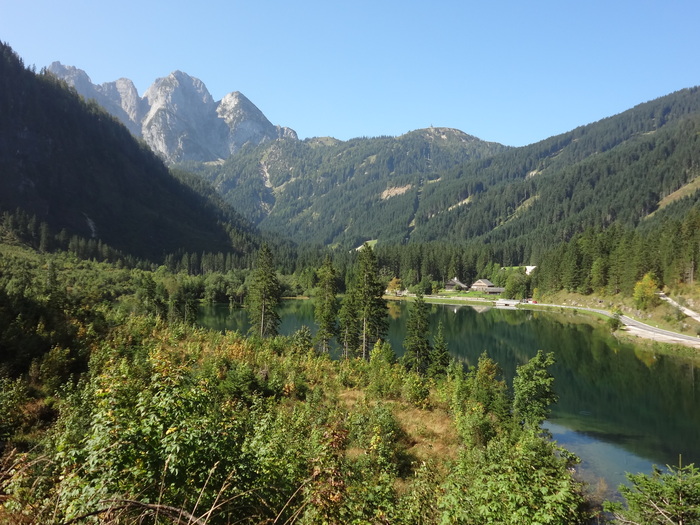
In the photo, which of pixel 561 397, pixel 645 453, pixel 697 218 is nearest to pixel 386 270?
pixel 697 218

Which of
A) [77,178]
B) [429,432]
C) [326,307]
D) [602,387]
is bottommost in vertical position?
[602,387]

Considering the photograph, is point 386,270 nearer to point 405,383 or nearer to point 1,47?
point 405,383

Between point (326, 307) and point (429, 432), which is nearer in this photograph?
point (429, 432)

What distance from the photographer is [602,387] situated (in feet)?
127

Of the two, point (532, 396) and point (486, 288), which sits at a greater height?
point (532, 396)

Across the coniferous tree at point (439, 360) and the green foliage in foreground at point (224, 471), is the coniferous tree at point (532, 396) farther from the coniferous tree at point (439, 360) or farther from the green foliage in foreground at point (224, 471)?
the coniferous tree at point (439, 360)

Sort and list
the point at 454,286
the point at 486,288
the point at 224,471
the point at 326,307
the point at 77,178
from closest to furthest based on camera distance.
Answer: the point at 224,471, the point at 326,307, the point at 486,288, the point at 454,286, the point at 77,178

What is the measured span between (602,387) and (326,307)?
96.6 ft

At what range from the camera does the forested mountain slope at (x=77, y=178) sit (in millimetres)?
139625

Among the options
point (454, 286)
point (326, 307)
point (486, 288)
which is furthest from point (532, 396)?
point (454, 286)

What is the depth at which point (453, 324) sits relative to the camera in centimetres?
7788

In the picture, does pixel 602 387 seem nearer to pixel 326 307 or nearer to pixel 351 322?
pixel 351 322

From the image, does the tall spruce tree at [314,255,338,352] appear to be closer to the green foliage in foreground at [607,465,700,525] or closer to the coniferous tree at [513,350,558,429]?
the coniferous tree at [513,350,558,429]

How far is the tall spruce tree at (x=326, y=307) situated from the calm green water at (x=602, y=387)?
40.2ft
